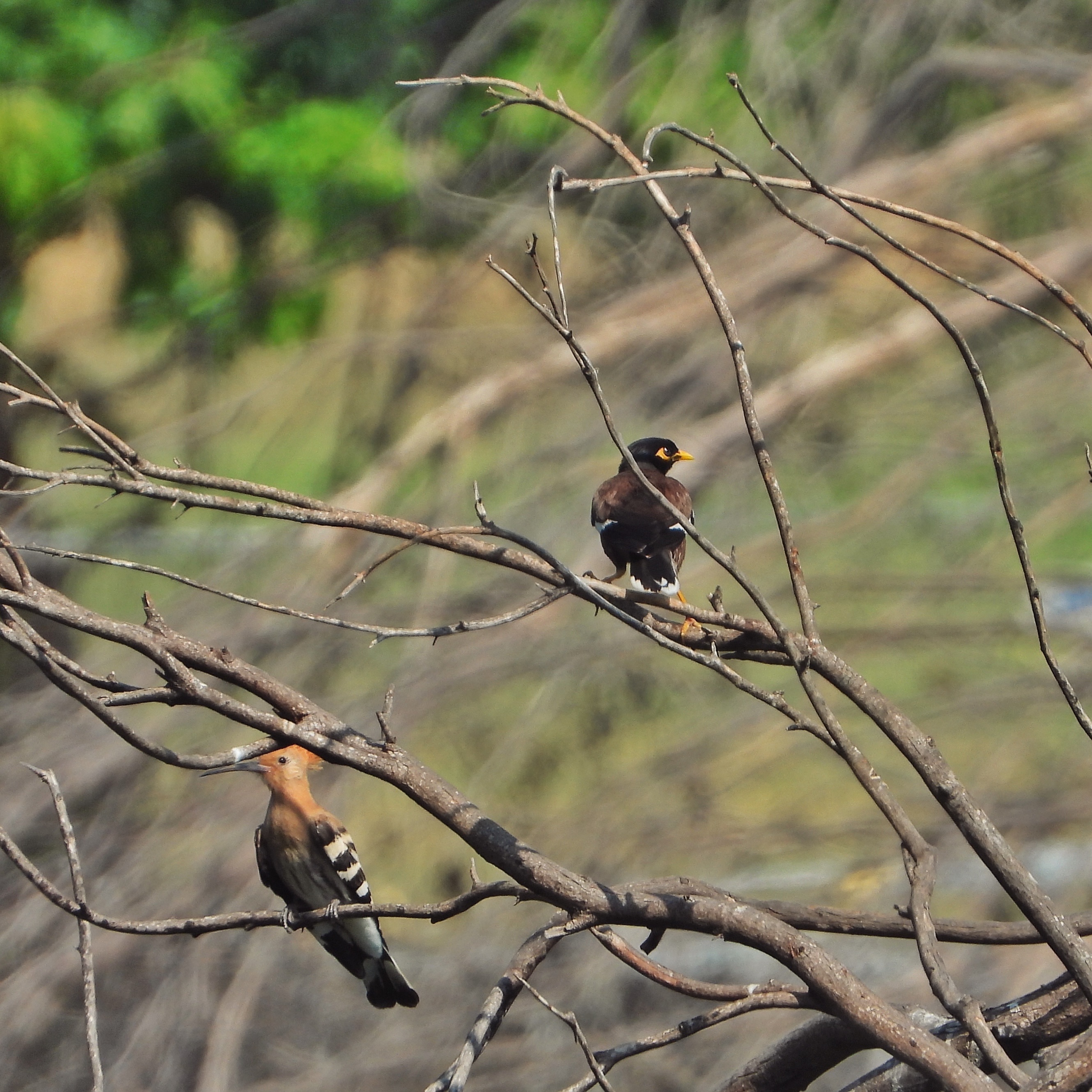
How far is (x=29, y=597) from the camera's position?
2.15 metres

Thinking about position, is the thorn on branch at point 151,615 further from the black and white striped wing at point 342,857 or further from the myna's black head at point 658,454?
the myna's black head at point 658,454

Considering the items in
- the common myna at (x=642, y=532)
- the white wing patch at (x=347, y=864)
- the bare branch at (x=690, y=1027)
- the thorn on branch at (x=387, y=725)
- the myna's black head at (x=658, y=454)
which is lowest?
the bare branch at (x=690, y=1027)

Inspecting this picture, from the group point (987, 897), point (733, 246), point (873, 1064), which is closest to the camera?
point (873, 1064)

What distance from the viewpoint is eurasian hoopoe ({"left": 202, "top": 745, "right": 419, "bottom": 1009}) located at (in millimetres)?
4578

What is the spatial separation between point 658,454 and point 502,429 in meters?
2.06

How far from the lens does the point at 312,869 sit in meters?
4.71

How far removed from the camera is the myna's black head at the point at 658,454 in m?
5.56

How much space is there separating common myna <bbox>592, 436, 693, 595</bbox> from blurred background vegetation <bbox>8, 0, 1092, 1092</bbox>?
1.73 meters

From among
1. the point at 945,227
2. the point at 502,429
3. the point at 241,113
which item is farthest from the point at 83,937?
the point at 241,113

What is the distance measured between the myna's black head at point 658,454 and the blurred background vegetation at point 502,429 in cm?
81

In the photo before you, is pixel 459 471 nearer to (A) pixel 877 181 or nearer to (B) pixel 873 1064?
(A) pixel 877 181

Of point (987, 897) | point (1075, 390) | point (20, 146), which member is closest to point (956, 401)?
point (1075, 390)

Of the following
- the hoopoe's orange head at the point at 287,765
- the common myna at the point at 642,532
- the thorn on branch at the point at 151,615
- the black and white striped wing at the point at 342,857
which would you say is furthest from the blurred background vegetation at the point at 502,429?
the thorn on branch at the point at 151,615

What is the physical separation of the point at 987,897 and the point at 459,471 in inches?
142
